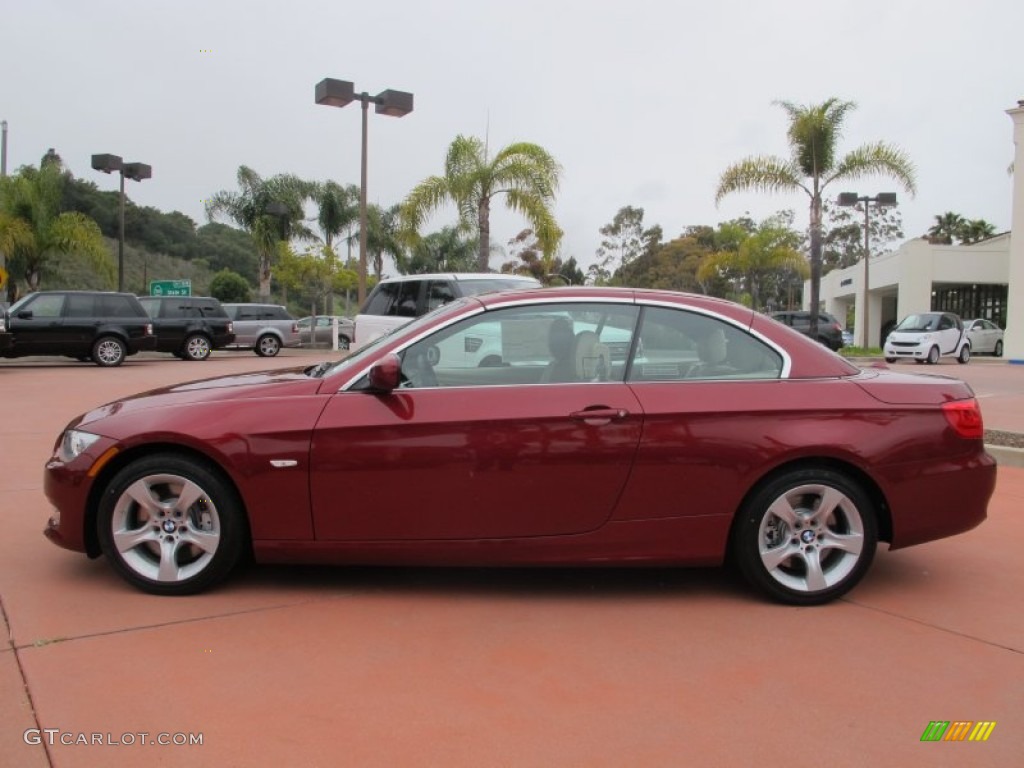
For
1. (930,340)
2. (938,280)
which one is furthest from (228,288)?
(930,340)

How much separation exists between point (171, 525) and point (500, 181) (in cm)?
1776

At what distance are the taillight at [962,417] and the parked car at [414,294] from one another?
6410mm

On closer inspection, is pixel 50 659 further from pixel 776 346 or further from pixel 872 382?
pixel 872 382

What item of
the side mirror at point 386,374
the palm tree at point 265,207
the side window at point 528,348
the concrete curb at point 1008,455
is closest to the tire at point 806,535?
the side window at point 528,348

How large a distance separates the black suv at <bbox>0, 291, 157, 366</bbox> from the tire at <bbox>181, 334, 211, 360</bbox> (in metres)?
2.24

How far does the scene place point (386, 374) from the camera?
12.8 ft

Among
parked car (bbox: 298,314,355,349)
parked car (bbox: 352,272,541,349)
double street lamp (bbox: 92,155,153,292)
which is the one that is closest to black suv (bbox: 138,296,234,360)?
double street lamp (bbox: 92,155,153,292)

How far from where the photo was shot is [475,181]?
20.8 metres

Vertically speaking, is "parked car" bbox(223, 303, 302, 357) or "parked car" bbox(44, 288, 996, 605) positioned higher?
"parked car" bbox(223, 303, 302, 357)

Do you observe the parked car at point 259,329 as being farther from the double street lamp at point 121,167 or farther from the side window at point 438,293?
the side window at point 438,293

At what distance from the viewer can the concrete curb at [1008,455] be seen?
763 cm

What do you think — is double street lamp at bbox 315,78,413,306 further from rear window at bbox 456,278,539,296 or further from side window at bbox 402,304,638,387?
side window at bbox 402,304,638,387

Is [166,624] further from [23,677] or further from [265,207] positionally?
[265,207]

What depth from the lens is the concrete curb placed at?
7.63 meters
